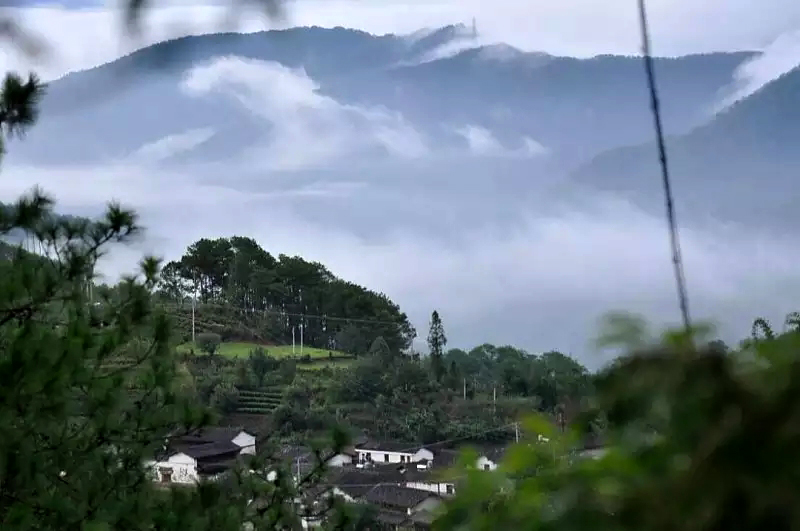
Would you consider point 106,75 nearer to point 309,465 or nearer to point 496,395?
point 496,395

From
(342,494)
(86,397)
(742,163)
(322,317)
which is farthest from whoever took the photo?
(322,317)

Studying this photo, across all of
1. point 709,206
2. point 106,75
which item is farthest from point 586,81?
point 106,75

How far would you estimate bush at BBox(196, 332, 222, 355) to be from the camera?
2465 millimetres

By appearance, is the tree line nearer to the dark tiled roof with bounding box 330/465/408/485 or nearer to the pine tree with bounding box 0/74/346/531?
the dark tiled roof with bounding box 330/465/408/485

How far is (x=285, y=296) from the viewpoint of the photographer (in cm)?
263

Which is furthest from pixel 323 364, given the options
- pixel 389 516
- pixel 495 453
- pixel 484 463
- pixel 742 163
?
pixel 484 463

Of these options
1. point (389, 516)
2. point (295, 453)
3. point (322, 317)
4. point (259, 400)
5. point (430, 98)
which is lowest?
point (389, 516)

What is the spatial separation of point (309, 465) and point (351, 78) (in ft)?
2.93

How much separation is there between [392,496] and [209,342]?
35.7 inches

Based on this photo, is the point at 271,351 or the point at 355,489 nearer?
the point at 355,489

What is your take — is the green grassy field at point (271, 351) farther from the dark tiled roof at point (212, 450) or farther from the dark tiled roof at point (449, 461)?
the dark tiled roof at point (449, 461)

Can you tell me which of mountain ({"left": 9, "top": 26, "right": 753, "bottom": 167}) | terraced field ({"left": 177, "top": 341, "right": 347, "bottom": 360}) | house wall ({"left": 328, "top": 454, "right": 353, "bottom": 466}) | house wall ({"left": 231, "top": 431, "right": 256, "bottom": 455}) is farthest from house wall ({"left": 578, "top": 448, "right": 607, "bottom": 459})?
terraced field ({"left": 177, "top": 341, "right": 347, "bottom": 360})

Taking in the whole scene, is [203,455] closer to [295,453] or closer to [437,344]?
[295,453]

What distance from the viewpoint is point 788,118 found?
4.07ft
